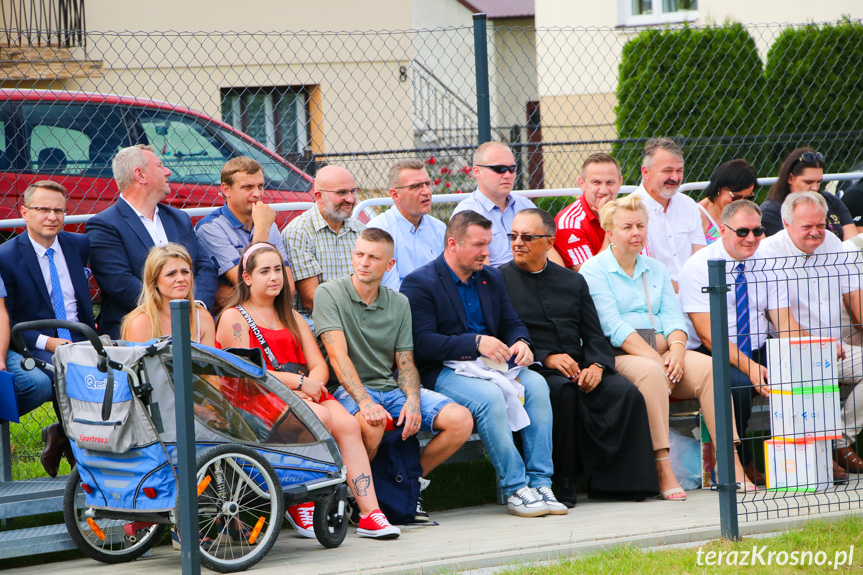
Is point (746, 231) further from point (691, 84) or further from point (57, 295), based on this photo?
point (691, 84)

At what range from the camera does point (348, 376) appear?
18.6 ft

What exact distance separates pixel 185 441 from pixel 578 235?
352 cm

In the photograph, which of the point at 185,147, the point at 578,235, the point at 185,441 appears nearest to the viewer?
the point at 185,441

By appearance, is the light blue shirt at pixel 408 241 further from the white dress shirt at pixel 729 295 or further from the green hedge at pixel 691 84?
the green hedge at pixel 691 84

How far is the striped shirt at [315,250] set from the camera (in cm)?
641

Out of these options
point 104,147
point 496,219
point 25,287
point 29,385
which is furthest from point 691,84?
point 29,385

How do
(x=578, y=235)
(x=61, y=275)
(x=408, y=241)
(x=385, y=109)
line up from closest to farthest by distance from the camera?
(x=61, y=275) → (x=408, y=241) → (x=578, y=235) → (x=385, y=109)

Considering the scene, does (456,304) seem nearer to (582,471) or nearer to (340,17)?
(582,471)

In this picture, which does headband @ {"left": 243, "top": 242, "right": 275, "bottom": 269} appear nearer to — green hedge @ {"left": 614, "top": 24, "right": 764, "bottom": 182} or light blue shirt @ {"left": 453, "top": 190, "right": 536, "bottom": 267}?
light blue shirt @ {"left": 453, "top": 190, "right": 536, "bottom": 267}

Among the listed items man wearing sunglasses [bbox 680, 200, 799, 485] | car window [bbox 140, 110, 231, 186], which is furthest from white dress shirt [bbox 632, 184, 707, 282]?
car window [bbox 140, 110, 231, 186]

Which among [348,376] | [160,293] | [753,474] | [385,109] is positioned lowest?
[753,474]

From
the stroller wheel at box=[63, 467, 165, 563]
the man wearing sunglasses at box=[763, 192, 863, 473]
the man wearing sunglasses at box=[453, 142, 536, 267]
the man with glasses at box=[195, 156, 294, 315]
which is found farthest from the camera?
the man wearing sunglasses at box=[453, 142, 536, 267]

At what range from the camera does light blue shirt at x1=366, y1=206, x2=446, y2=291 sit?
6711mm

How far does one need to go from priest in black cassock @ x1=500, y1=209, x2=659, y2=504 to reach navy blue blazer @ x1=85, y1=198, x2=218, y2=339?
6.08 ft
